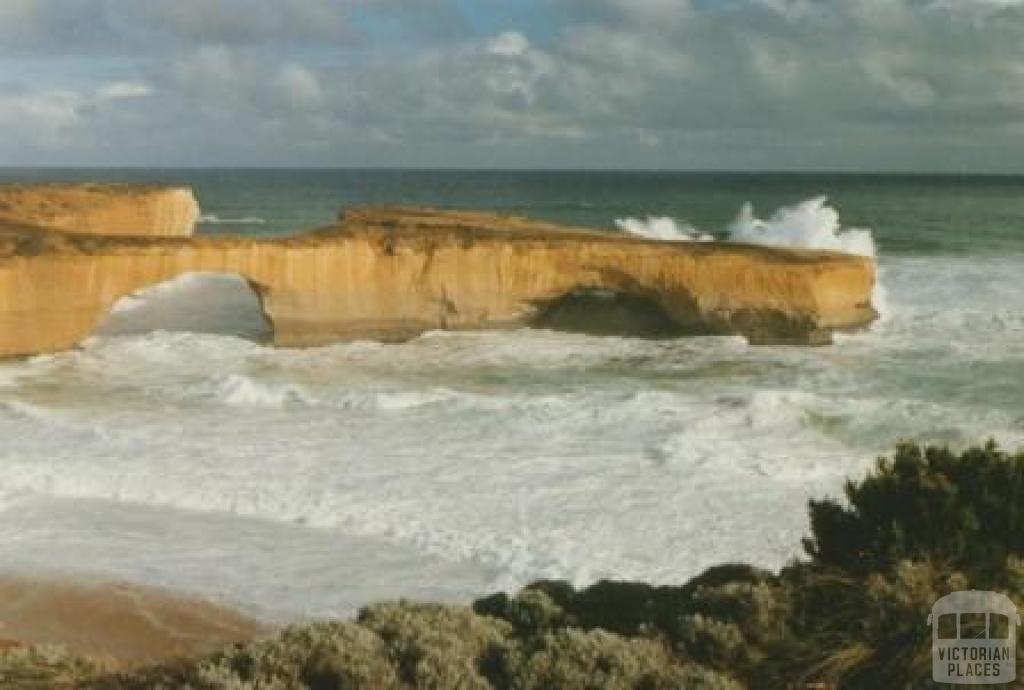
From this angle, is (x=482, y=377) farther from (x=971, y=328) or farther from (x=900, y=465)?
(x=900, y=465)

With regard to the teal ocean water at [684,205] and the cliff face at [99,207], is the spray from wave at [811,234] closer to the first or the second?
the teal ocean water at [684,205]

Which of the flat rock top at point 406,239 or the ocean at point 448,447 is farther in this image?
the flat rock top at point 406,239

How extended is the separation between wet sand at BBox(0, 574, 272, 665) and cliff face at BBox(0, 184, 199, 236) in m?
21.1

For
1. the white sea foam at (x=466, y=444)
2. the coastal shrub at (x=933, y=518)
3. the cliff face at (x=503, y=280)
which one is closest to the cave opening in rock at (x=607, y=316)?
the cliff face at (x=503, y=280)

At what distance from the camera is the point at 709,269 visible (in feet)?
102

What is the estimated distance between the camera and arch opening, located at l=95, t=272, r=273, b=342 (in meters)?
33.6

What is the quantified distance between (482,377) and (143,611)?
13.1 meters

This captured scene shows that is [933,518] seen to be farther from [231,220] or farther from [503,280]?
[231,220]
